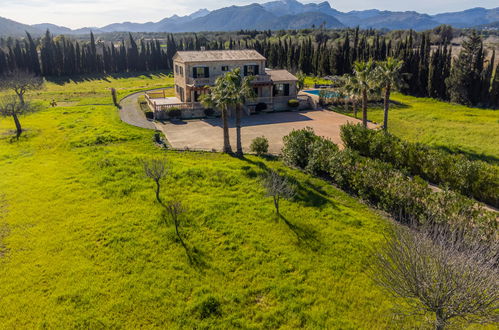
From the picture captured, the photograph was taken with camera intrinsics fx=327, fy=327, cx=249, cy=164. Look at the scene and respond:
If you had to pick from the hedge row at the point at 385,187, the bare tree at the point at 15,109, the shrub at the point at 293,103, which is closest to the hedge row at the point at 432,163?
the hedge row at the point at 385,187

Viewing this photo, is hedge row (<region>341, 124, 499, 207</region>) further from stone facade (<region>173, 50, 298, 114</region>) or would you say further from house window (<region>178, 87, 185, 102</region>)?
house window (<region>178, 87, 185, 102</region>)

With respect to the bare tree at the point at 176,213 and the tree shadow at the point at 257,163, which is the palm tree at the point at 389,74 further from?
the bare tree at the point at 176,213

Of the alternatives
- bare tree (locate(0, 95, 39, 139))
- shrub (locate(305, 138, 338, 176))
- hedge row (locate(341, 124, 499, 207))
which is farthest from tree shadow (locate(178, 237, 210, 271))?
bare tree (locate(0, 95, 39, 139))

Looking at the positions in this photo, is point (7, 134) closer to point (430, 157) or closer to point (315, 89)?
point (430, 157)

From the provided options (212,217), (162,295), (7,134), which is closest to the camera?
(162,295)

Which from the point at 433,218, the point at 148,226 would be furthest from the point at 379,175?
the point at 148,226

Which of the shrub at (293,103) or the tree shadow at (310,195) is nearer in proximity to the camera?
the tree shadow at (310,195)
